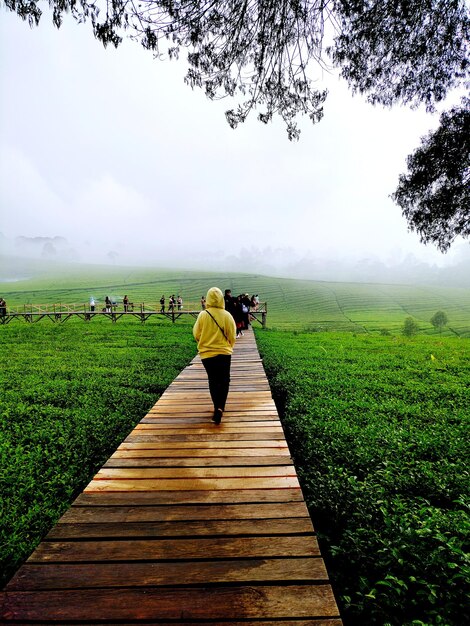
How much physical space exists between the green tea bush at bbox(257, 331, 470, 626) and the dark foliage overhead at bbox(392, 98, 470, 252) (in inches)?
182

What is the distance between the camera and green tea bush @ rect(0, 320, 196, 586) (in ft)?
11.6

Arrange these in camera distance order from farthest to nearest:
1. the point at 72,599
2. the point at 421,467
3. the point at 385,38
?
the point at 385,38 → the point at 421,467 → the point at 72,599

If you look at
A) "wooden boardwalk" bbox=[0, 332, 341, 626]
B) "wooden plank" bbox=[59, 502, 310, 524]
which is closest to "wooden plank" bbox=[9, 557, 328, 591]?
"wooden boardwalk" bbox=[0, 332, 341, 626]

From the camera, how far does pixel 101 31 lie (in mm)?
4801

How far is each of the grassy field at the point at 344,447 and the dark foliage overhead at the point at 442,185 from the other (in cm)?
439

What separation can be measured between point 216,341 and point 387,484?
2806 mm

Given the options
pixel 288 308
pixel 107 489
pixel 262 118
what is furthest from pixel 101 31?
pixel 288 308

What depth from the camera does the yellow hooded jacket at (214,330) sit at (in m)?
4.64

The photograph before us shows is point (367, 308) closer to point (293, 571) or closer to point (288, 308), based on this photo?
point (288, 308)

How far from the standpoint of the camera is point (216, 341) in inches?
183

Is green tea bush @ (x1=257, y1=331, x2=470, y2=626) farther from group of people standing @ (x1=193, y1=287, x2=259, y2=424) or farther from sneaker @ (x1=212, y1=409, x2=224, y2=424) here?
group of people standing @ (x1=193, y1=287, x2=259, y2=424)

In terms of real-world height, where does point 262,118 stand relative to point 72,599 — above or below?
above

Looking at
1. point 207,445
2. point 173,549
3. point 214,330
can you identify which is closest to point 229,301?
point 214,330

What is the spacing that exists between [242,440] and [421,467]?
91.4 inches
